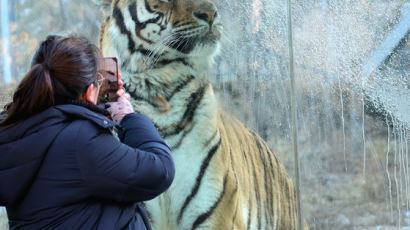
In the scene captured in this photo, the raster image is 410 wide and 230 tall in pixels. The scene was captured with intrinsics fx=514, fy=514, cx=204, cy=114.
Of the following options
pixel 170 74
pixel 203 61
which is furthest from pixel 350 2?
pixel 170 74

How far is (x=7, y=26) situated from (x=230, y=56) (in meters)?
1.37

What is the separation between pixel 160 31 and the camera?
2.64m

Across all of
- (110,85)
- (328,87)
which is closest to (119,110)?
(110,85)

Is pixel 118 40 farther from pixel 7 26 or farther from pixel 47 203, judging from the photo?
pixel 47 203

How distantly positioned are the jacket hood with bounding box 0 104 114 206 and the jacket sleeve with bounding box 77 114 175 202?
0.06 meters

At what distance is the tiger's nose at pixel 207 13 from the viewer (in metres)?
2.68

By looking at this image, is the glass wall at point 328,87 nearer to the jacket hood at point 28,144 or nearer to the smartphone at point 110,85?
the smartphone at point 110,85

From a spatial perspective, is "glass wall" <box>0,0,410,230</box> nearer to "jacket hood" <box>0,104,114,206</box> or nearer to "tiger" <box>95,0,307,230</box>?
"tiger" <box>95,0,307,230</box>

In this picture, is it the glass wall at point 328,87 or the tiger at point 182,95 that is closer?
the tiger at point 182,95

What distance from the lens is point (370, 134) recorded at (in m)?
2.98

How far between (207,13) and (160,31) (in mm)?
275

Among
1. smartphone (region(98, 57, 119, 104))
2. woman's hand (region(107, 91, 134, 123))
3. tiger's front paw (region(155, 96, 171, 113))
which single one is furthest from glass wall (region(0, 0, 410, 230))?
woman's hand (region(107, 91, 134, 123))

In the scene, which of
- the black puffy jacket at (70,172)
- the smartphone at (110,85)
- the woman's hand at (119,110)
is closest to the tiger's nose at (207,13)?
the smartphone at (110,85)

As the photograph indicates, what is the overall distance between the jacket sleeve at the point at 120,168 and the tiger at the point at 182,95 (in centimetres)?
114
